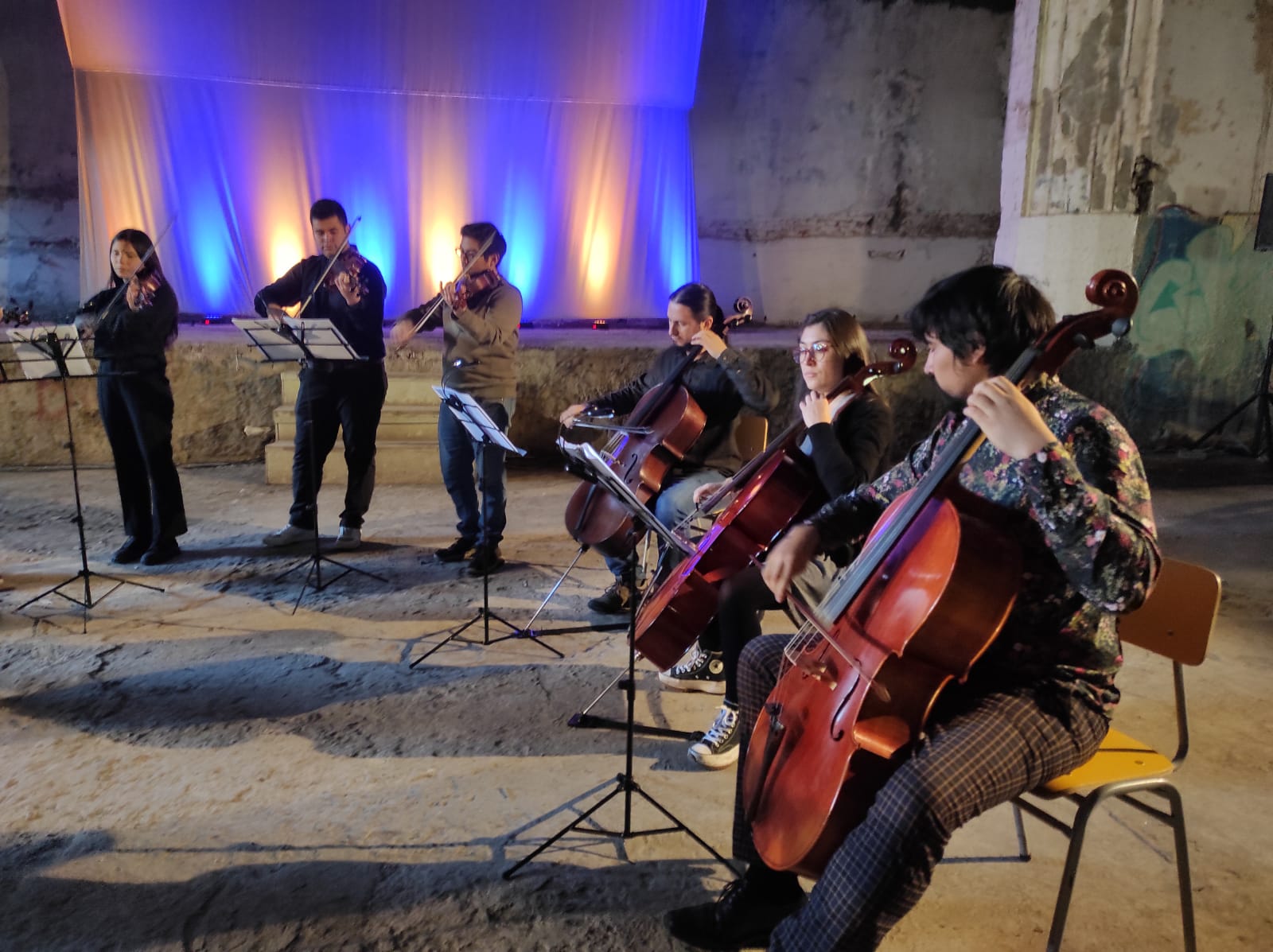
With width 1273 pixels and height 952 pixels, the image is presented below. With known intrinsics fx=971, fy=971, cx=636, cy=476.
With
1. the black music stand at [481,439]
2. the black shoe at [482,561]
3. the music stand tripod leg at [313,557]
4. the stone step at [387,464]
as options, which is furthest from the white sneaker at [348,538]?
the stone step at [387,464]

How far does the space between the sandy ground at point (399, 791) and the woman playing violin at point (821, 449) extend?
0.18m

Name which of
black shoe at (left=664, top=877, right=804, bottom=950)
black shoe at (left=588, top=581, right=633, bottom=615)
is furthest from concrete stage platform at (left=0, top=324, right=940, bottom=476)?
black shoe at (left=664, top=877, right=804, bottom=950)

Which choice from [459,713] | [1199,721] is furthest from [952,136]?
[459,713]

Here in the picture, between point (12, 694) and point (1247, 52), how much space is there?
8.18 metres

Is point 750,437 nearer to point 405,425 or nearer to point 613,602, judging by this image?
point 613,602

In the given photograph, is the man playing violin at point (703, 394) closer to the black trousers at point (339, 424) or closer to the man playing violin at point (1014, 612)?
the black trousers at point (339, 424)

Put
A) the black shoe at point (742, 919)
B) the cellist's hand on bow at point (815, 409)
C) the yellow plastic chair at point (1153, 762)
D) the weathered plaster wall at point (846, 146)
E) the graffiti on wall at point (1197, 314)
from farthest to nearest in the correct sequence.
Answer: the weathered plaster wall at point (846, 146), the graffiti on wall at point (1197, 314), the cellist's hand on bow at point (815, 409), the black shoe at point (742, 919), the yellow plastic chair at point (1153, 762)

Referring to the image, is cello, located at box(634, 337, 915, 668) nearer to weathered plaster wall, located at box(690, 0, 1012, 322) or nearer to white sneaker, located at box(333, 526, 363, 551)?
white sneaker, located at box(333, 526, 363, 551)

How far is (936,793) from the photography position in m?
1.59

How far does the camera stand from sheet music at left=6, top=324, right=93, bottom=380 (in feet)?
12.4

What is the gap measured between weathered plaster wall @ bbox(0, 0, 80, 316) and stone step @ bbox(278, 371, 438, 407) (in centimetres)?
390

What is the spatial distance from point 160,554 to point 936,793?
411 centimetres

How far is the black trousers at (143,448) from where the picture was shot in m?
4.45

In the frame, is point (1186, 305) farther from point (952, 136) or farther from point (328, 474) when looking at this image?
point (328, 474)
